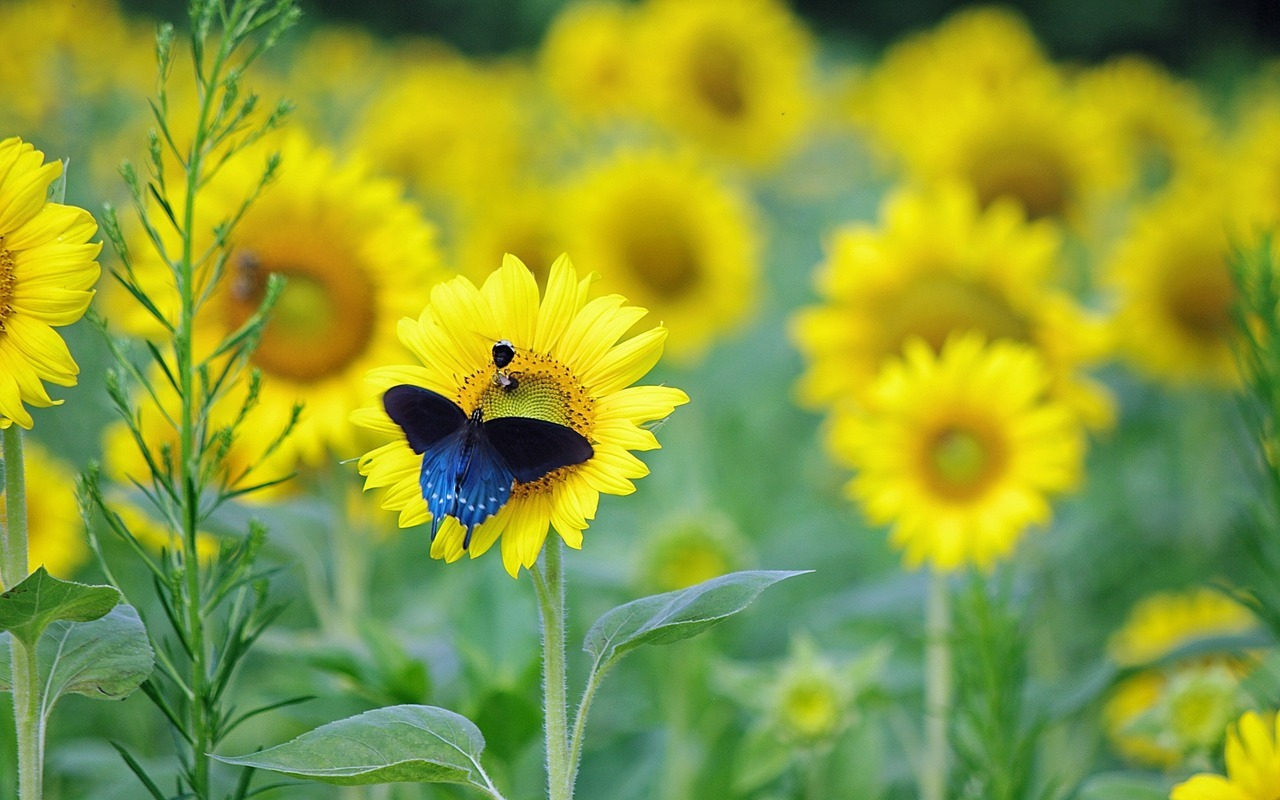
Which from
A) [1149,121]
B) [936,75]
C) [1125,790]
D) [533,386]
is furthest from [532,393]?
[1149,121]

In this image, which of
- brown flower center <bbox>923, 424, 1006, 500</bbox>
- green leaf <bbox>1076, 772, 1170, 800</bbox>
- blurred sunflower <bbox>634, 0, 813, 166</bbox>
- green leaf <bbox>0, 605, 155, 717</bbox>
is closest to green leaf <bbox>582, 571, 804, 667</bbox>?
green leaf <bbox>0, 605, 155, 717</bbox>

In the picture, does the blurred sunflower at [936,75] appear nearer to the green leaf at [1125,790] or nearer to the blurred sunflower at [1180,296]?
the blurred sunflower at [1180,296]

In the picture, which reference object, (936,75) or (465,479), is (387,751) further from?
(936,75)

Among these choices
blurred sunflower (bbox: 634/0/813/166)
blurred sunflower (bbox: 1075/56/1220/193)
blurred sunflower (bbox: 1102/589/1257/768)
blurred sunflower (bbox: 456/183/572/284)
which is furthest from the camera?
blurred sunflower (bbox: 1075/56/1220/193)

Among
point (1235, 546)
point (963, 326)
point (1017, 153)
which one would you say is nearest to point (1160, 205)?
point (1017, 153)

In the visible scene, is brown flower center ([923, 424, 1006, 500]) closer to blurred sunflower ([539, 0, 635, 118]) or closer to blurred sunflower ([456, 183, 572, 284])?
blurred sunflower ([456, 183, 572, 284])

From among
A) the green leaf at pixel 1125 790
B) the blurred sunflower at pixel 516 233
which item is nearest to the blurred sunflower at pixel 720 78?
the blurred sunflower at pixel 516 233
